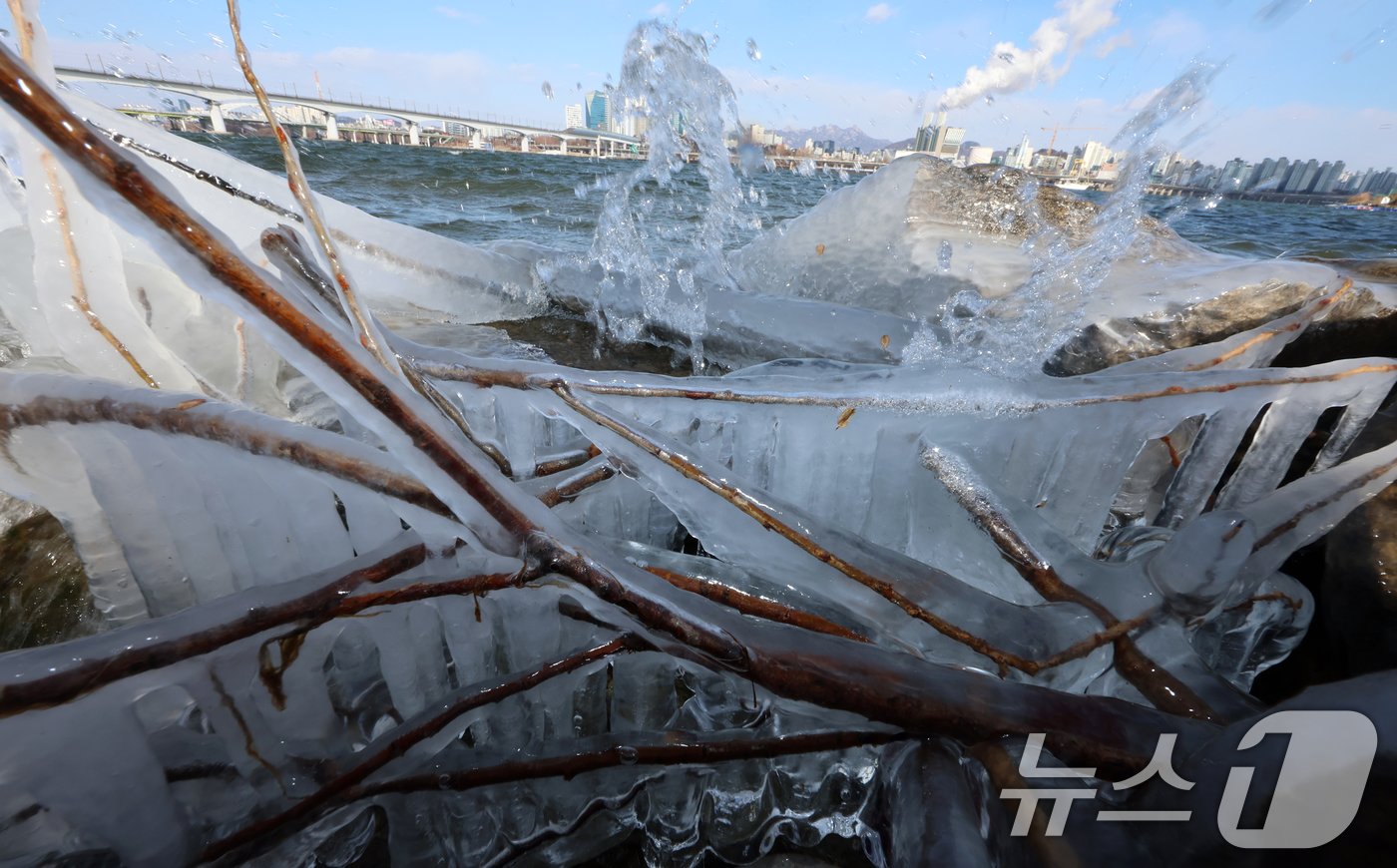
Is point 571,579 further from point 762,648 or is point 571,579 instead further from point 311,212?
point 311,212

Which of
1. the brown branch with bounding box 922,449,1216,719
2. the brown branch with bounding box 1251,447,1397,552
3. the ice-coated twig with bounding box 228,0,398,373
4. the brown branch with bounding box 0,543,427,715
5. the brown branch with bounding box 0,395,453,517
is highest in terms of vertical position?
the ice-coated twig with bounding box 228,0,398,373

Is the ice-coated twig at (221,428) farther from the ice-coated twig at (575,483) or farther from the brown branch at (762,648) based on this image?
the ice-coated twig at (575,483)

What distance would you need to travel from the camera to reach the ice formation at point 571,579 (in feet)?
2.21

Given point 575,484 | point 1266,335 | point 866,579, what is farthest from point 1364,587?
point 575,484

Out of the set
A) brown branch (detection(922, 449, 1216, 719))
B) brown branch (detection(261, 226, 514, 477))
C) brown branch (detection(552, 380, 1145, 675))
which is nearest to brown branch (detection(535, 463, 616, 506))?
brown branch (detection(261, 226, 514, 477))

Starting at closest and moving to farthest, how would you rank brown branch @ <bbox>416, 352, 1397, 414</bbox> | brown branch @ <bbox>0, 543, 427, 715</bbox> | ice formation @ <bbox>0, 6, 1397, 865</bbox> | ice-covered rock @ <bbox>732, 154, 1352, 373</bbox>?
brown branch @ <bbox>0, 543, 427, 715</bbox>, ice formation @ <bbox>0, 6, 1397, 865</bbox>, brown branch @ <bbox>416, 352, 1397, 414</bbox>, ice-covered rock @ <bbox>732, 154, 1352, 373</bbox>

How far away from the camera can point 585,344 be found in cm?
335

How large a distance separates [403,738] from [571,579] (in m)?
0.42

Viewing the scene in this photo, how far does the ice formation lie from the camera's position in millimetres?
673

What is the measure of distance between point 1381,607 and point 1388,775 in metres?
1.34

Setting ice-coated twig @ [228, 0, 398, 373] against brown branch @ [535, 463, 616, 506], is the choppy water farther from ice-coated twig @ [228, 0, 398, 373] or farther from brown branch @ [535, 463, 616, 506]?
ice-coated twig @ [228, 0, 398, 373]

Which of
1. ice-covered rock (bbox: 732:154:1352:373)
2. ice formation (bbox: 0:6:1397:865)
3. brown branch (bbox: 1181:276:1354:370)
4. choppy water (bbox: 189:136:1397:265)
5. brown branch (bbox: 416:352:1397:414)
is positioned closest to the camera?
ice formation (bbox: 0:6:1397:865)

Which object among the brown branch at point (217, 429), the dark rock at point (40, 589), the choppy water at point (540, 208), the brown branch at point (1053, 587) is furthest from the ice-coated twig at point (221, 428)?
the choppy water at point (540, 208)

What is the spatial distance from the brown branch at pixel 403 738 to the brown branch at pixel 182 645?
0.25m
